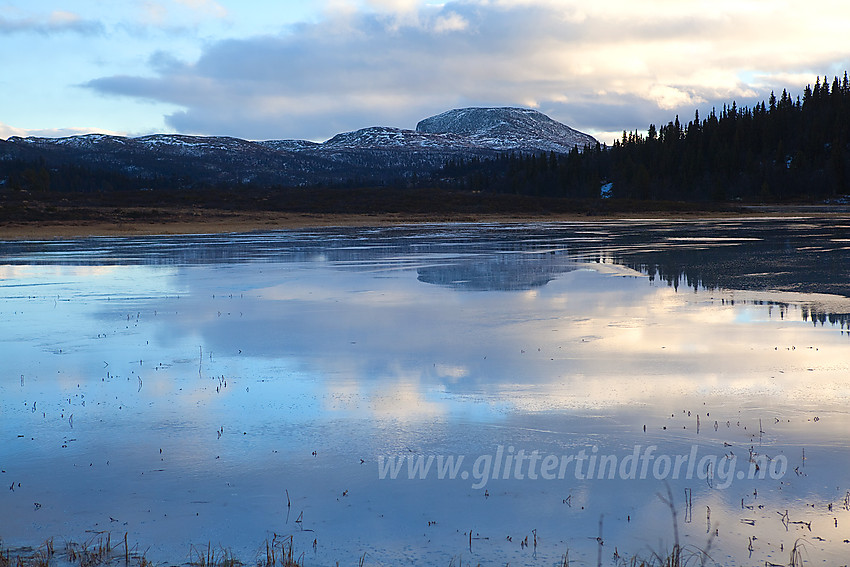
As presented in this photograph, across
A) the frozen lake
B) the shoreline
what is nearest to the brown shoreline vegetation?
the shoreline

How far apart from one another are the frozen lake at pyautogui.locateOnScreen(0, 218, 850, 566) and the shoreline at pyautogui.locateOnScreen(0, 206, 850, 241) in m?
37.9

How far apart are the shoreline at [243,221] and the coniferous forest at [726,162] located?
145 feet

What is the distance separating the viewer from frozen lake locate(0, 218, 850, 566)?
5555mm

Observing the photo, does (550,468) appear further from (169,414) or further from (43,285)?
(43,285)

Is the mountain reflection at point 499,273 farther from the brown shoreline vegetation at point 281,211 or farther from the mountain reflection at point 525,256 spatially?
the brown shoreline vegetation at point 281,211

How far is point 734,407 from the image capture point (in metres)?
8.33

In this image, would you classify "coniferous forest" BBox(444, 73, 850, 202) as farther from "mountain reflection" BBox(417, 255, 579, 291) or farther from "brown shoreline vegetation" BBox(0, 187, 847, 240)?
"mountain reflection" BBox(417, 255, 579, 291)

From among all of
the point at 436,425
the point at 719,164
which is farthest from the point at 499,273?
the point at 719,164

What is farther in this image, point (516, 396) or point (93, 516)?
point (516, 396)

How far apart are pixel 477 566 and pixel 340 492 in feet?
5.31

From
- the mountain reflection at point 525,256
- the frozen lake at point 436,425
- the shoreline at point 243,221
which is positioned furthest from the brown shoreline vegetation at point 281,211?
the frozen lake at point 436,425

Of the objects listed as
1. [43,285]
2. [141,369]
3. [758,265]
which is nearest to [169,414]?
[141,369]

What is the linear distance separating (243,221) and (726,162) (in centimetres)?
9939

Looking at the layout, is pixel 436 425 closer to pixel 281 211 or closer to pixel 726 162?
pixel 281 211
